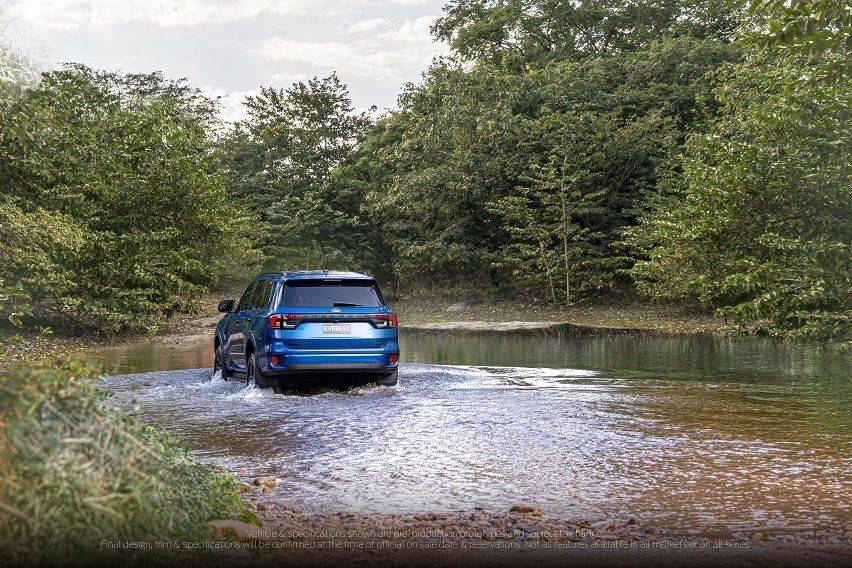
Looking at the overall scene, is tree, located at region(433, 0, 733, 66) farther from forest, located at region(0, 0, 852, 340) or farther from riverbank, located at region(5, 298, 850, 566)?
riverbank, located at region(5, 298, 850, 566)

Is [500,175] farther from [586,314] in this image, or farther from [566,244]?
[586,314]

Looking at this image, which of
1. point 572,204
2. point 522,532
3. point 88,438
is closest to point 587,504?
point 522,532

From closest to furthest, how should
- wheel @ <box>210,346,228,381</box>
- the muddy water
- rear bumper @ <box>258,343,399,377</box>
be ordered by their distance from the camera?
the muddy water
rear bumper @ <box>258,343,399,377</box>
wheel @ <box>210,346,228,381</box>

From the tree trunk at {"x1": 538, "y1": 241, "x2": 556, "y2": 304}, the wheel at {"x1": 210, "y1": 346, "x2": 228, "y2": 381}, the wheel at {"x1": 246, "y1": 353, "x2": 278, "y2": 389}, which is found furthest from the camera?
the tree trunk at {"x1": 538, "y1": 241, "x2": 556, "y2": 304}

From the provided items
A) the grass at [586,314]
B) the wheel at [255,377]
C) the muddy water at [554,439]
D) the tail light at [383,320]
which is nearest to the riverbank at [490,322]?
the grass at [586,314]

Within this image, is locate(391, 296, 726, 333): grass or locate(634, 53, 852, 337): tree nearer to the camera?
locate(634, 53, 852, 337): tree

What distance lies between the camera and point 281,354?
1293 centimetres

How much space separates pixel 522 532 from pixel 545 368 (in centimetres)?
1270

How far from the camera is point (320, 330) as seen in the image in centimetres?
1309

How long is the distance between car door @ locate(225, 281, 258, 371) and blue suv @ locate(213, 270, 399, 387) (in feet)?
1.64

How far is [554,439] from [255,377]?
5.71m

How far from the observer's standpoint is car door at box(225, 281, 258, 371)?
14.4m

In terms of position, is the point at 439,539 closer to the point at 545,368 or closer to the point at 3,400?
the point at 3,400

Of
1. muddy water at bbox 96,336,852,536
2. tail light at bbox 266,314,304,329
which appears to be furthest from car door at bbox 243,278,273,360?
muddy water at bbox 96,336,852,536
